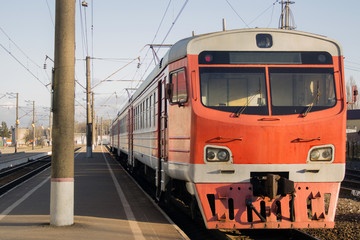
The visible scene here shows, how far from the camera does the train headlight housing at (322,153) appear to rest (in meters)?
7.48

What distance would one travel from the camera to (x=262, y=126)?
7387 mm

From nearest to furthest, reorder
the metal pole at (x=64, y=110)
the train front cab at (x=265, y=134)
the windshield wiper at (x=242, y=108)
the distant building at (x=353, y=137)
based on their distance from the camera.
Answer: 1. the train front cab at (x=265, y=134)
2. the windshield wiper at (x=242, y=108)
3. the metal pole at (x=64, y=110)
4. the distant building at (x=353, y=137)

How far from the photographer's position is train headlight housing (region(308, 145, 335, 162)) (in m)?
7.48

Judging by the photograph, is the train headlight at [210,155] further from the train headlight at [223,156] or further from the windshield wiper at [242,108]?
the windshield wiper at [242,108]

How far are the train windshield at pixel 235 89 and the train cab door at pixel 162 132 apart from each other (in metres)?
1.79

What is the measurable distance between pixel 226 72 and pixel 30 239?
3850 mm

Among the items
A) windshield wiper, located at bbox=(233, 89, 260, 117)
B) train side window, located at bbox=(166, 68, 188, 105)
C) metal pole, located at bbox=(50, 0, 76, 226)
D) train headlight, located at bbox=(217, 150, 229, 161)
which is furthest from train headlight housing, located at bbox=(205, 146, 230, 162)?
metal pole, located at bbox=(50, 0, 76, 226)

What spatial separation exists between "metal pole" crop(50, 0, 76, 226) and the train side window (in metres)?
1.67

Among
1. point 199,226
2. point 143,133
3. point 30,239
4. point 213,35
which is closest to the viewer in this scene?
point 30,239

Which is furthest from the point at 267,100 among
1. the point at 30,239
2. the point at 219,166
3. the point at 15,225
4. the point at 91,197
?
the point at 91,197

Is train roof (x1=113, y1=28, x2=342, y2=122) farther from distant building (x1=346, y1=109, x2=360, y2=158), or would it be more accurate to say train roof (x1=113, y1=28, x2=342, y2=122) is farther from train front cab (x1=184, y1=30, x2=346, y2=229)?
distant building (x1=346, y1=109, x2=360, y2=158)

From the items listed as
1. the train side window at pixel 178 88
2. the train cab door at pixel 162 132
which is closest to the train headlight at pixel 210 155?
the train side window at pixel 178 88

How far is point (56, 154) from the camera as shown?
26.0 feet

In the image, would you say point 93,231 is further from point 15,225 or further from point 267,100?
point 267,100
